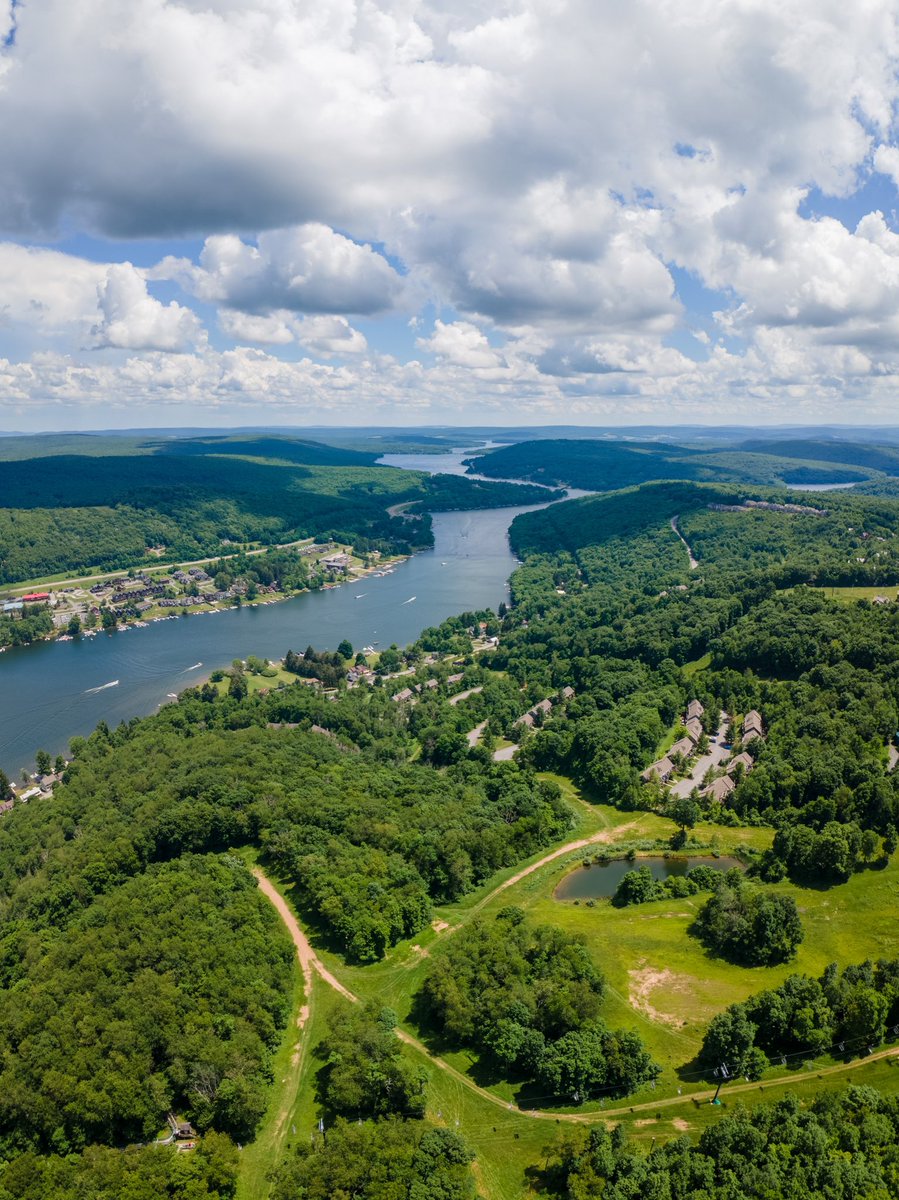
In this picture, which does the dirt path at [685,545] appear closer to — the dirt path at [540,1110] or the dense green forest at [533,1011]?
the dense green forest at [533,1011]

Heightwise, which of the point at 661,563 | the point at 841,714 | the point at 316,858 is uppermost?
the point at 661,563

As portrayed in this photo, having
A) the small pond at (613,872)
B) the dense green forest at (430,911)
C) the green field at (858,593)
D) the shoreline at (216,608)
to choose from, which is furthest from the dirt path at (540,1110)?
the shoreline at (216,608)

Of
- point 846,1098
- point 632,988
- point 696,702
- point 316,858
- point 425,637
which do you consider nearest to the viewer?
point 846,1098

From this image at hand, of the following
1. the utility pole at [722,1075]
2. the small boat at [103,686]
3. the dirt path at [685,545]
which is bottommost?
the utility pole at [722,1075]

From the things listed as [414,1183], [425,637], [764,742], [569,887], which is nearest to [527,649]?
[425,637]

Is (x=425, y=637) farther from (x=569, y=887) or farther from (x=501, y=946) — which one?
(x=501, y=946)
